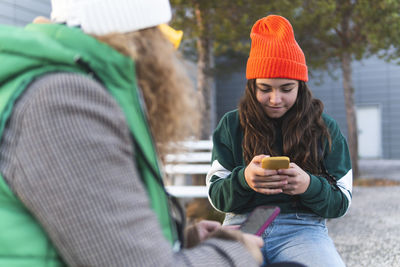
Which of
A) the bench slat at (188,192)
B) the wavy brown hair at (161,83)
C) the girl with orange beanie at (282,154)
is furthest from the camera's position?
the bench slat at (188,192)

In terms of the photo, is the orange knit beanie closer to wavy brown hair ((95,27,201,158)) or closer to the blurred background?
the blurred background

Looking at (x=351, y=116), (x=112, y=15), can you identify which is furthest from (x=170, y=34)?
(x=351, y=116)

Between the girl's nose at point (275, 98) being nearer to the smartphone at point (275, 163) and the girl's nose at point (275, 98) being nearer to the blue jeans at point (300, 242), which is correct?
the smartphone at point (275, 163)

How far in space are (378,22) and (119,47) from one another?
9.46 metres

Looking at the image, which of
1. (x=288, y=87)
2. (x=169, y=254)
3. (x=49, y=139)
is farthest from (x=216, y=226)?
(x=288, y=87)

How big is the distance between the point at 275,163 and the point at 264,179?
0.35 feet

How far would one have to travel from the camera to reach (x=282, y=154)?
7.30 ft

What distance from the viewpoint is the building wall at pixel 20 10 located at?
20.0 feet

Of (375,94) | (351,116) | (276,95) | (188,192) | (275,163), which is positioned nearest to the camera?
(275,163)

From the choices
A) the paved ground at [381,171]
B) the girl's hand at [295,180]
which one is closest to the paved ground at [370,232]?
the girl's hand at [295,180]

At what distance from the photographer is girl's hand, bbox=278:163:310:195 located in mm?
1899

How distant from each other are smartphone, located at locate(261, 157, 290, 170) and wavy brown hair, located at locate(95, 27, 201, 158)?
65cm

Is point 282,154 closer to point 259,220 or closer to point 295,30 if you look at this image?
point 259,220

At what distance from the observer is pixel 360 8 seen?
910 centimetres
